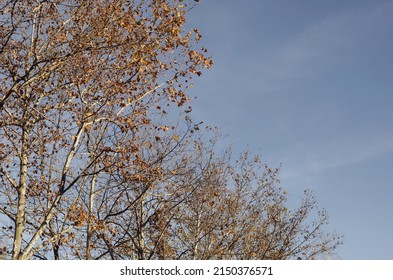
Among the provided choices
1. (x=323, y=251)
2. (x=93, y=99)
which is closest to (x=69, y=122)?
(x=93, y=99)

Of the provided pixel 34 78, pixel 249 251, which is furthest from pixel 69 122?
pixel 249 251

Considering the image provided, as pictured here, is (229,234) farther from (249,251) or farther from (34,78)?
(34,78)

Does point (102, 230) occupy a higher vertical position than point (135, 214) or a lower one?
lower

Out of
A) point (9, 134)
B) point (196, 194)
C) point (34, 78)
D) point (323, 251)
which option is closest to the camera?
point (34, 78)

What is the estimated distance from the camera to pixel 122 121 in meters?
14.4

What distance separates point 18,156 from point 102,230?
3240 millimetres

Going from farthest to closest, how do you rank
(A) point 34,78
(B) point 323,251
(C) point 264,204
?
(B) point 323,251 → (C) point 264,204 → (A) point 34,78

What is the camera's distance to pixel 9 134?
551 inches

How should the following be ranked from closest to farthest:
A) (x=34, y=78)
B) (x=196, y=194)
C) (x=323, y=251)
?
(x=34, y=78) < (x=196, y=194) < (x=323, y=251)

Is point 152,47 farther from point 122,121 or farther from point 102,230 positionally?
point 102,230

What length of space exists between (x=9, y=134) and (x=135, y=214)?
27.8 ft

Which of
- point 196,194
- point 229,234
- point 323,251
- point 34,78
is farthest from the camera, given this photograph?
point 323,251

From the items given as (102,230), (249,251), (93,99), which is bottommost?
(102,230)

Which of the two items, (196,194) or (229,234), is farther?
(229,234)
